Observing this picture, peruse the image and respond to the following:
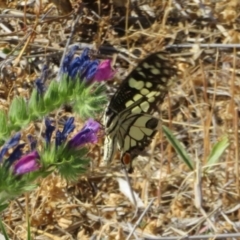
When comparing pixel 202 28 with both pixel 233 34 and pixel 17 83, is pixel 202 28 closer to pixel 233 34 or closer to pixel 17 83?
pixel 233 34

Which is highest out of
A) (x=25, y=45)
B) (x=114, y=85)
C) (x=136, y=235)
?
(x=25, y=45)

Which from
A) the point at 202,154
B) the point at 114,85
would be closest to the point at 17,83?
the point at 114,85

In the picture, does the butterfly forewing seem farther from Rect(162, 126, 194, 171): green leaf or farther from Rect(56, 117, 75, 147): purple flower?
Rect(56, 117, 75, 147): purple flower

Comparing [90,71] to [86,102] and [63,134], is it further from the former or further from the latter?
[63,134]

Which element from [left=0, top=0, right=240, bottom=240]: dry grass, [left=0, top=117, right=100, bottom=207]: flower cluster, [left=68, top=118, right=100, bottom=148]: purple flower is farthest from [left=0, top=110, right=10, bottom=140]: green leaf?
[left=0, top=0, right=240, bottom=240]: dry grass

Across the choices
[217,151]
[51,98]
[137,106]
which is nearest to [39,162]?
[51,98]
